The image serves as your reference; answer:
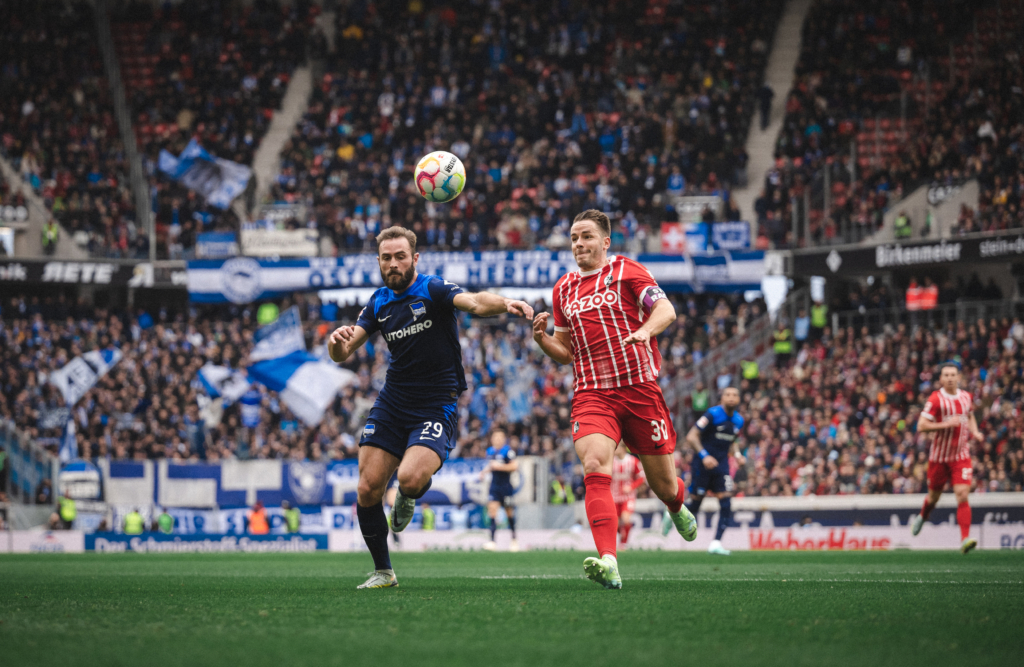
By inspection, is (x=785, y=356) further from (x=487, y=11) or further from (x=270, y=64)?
(x=270, y=64)

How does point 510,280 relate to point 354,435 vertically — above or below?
above

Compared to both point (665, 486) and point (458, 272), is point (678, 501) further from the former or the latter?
point (458, 272)

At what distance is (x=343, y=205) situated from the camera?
3612cm

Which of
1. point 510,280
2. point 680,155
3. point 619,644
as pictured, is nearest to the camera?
point 619,644

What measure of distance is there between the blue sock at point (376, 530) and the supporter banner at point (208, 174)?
93.6 feet

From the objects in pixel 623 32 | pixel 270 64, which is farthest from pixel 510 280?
pixel 270 64

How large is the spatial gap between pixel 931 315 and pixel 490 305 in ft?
76.1

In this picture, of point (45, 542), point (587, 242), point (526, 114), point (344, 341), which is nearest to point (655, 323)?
point (587, 242)

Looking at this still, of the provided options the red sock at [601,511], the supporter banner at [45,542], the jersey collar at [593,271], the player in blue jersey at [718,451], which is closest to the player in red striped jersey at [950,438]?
the player in blue jersey at [718,451]

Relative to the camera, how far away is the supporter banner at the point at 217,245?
3478cm

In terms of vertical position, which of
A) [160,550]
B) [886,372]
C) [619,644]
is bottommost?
[160,550]

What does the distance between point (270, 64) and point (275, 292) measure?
37.6ft

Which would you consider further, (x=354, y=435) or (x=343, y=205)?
(x=343, y=205)

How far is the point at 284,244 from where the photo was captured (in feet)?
113
